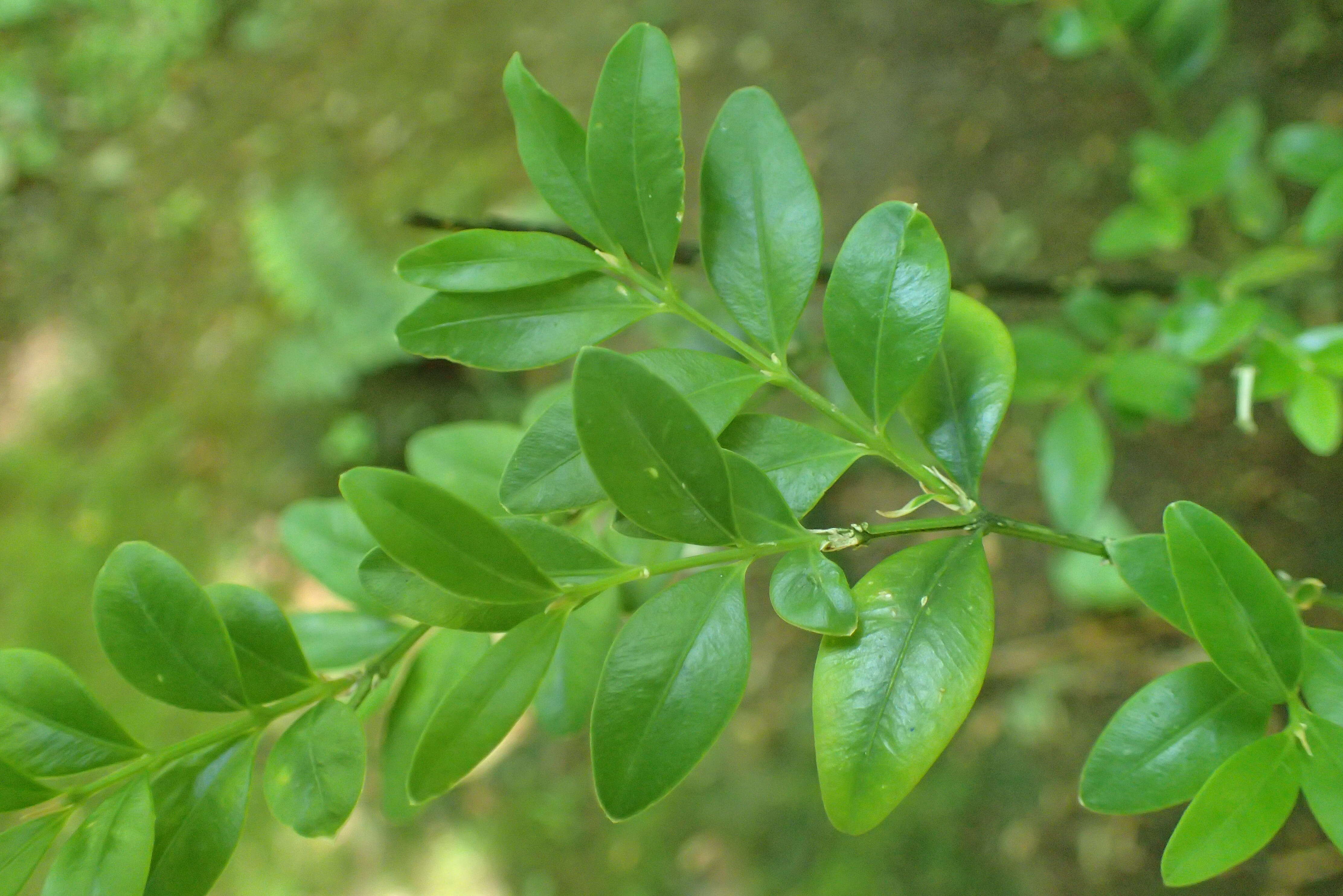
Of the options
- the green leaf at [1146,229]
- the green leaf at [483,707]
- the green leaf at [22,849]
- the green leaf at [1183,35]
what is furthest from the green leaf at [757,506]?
the green leaf at [1183,35]

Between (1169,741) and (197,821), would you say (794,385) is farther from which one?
(197,821)

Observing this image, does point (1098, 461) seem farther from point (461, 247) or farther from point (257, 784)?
point (257, 784)

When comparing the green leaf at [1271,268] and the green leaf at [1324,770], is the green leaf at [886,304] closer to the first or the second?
the green leaf at [1324,770]

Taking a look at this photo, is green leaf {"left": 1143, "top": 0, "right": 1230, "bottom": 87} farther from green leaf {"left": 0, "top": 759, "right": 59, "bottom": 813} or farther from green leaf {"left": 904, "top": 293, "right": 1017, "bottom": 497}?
green leaf {"left": 0, "top": 759, "right": 59, "bottom": 813}

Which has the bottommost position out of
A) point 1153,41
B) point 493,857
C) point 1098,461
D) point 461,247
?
point 493,857

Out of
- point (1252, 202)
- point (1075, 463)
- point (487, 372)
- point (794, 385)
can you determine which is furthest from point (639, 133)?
point (487, 372)

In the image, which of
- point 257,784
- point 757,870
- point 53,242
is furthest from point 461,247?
point 53,242
